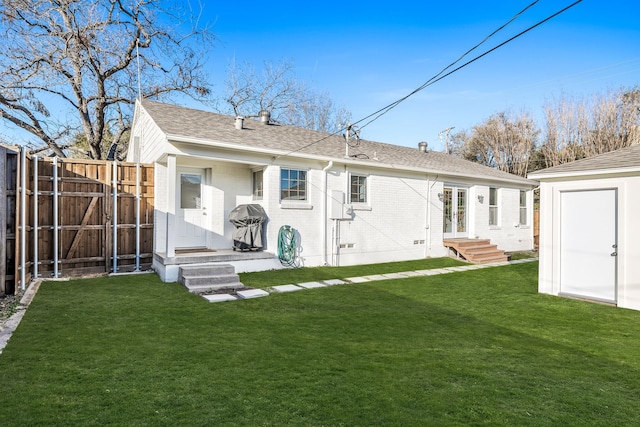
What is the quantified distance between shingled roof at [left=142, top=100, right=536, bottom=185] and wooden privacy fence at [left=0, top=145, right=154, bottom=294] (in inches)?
58.3

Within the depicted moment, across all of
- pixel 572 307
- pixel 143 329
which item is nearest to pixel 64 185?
pixel 143 329

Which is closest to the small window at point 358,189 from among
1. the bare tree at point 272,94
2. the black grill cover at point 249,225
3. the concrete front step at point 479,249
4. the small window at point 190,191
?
the black grill cover at point 249,225

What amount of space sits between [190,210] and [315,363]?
655 cm

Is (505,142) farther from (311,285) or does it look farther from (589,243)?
(311,285)

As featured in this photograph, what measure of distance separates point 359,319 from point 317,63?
17.0m

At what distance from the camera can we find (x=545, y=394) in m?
2.88

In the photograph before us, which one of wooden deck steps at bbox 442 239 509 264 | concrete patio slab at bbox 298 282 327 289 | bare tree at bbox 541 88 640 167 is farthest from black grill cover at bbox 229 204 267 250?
bare tree at bbox 541 88 640 167

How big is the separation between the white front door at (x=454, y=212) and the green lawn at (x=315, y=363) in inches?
260

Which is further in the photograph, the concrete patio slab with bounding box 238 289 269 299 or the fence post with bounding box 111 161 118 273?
the fence post with bounding box 111 161 118 273

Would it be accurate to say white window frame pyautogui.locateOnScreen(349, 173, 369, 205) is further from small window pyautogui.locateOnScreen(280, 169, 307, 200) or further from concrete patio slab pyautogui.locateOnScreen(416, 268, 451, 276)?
concrete patio slab pyautogui.locateOnScreen(416, 268, 451, 276)

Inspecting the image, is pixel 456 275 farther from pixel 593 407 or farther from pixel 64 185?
pixel 64 185

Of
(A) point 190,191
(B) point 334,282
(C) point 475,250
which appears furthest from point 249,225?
(C) point 475,250

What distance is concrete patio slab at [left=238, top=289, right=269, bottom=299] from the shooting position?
6203mm

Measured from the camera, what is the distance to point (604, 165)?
6195 mm
